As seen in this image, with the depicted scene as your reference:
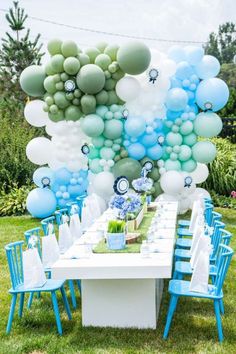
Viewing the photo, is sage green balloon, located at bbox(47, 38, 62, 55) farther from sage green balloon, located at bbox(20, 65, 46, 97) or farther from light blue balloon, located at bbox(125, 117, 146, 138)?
light blue balloon, located at bbox(125, 117, 146, 138)

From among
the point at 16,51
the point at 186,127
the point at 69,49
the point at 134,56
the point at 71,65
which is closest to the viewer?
the point at 134,56

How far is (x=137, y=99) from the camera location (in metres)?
8.59

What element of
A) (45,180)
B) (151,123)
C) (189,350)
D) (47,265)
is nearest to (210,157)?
(151,123)

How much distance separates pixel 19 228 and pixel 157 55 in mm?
3882

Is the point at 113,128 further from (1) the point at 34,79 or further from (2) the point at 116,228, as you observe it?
(2) the point at 116,228

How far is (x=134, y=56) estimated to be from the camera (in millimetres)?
7969

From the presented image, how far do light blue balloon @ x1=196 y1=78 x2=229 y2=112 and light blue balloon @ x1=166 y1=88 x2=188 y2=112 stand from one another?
34 centimetres

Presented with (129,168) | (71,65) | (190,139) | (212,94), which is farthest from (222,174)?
(71,65)

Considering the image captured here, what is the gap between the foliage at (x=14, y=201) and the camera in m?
10.5

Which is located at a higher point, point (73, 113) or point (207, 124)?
point (73, 113)

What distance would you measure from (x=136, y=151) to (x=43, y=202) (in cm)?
185

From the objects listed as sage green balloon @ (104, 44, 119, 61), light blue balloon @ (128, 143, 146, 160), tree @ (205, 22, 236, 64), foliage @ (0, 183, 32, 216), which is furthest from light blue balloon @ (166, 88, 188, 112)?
tree @ (205, 22, 236, 64)

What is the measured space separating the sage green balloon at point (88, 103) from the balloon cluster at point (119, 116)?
2cm

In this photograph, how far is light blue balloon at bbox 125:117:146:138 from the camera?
831 cm
